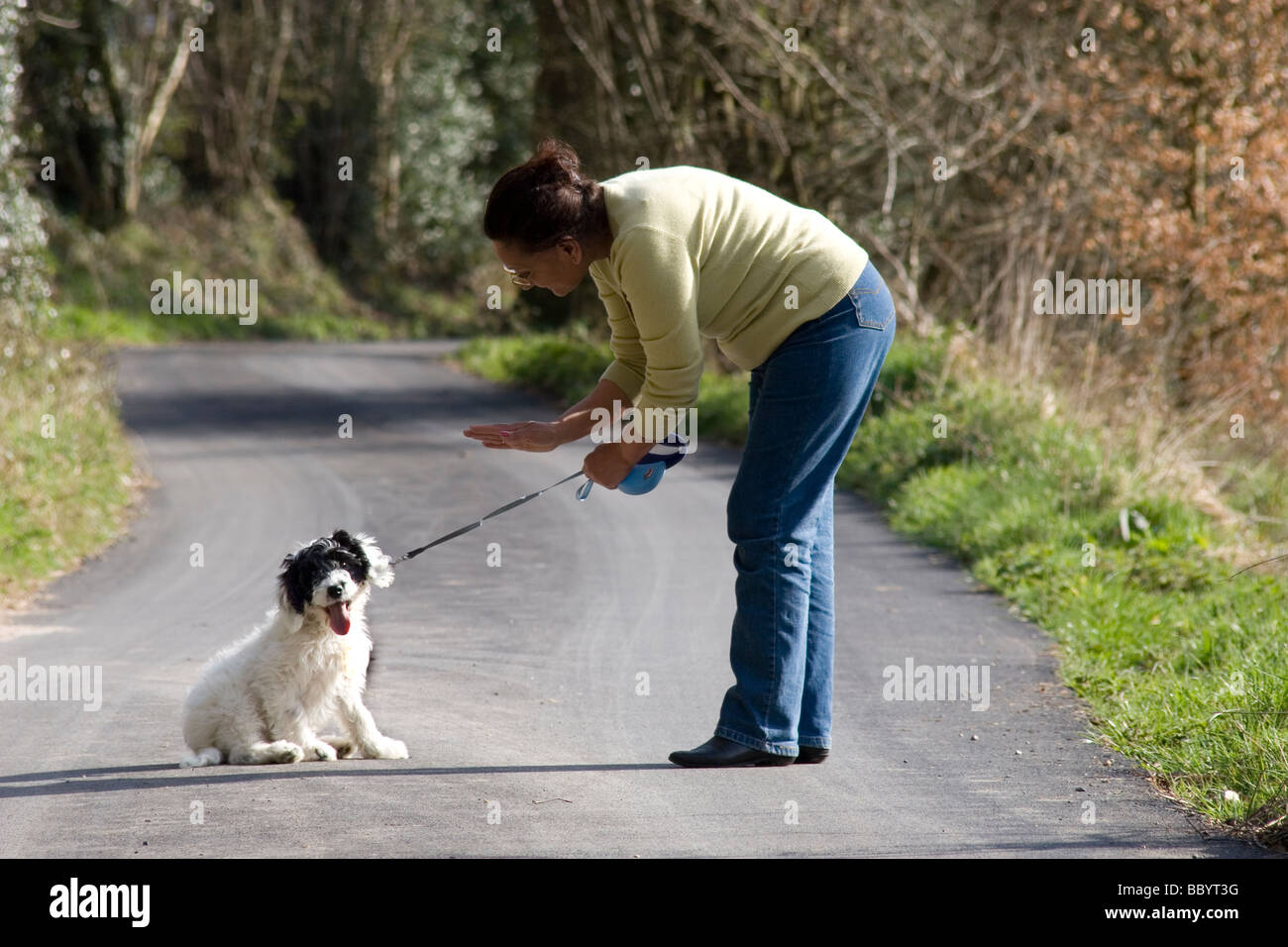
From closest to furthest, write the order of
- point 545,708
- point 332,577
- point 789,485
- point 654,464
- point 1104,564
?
point 789,485, point 654,464, point 332,577, point 545,708, point 1104,564

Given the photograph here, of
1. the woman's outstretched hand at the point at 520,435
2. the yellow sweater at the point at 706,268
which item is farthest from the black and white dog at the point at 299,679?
the yellow sweater at the point at 706,268

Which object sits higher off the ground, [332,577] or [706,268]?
[706,268]

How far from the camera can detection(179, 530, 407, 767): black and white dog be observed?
514cm

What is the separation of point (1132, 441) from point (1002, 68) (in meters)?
8.39

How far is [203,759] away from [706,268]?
2.47m

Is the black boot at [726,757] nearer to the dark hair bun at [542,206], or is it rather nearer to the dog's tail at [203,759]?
the dog's tail at [203,759]

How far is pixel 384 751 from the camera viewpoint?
5.25 m

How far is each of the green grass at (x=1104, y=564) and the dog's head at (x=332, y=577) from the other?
285 centimetres

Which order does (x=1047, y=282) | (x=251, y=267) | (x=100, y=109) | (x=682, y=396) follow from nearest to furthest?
(x=682, y=396), (x=1047, y=282), (x=100, y=109), (x=251, y=267)

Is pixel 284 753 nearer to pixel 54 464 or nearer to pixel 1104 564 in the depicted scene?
pixel 1104 564

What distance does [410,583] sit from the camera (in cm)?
943

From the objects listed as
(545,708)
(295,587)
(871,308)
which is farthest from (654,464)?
(545,708)
